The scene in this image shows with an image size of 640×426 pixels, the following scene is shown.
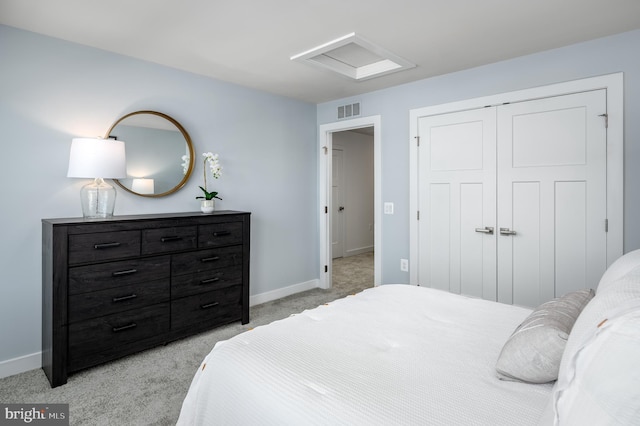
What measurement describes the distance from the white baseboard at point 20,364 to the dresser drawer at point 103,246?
88 centimetres

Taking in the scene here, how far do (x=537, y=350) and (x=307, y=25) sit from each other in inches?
91.3

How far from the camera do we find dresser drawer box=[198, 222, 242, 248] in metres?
3.11

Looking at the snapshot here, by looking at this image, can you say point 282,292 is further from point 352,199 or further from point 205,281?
point 352,199

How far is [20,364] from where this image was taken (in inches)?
101

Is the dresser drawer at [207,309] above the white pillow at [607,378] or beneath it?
beneath

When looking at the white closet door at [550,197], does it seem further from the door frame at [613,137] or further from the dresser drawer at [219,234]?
the dresser drawer at [219,234]

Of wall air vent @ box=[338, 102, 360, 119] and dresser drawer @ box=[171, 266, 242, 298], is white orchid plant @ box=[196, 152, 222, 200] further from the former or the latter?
wall air vent @ box=[338, 102, 360, 119]

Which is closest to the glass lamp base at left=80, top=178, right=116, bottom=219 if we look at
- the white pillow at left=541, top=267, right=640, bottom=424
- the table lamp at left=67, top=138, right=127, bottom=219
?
the table lamp at left=67, top=138, right=127, bottom=219

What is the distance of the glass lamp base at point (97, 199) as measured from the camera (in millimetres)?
2701

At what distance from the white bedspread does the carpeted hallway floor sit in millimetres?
870

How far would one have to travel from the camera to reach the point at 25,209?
257cm

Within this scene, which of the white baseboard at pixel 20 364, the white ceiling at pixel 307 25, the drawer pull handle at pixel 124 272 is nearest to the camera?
the white ceiling at pixel 307 25

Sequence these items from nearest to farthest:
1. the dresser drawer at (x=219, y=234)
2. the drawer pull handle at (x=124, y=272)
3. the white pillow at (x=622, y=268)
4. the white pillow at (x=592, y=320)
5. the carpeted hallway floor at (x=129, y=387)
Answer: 1. the white pillow at (x=592, y=320)
2. the white pillow at (x=622, y=268)
3. the carpeted hallway floor at (x=129, y=387)
4. the drawer pull handle at (x=124, y=272)
5. the dresser drawer at (x=219, y=234)

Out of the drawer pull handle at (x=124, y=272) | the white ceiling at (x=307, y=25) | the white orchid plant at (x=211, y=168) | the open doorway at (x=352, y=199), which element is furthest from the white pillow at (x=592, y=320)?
the open doorway at (x=352, y=199)
